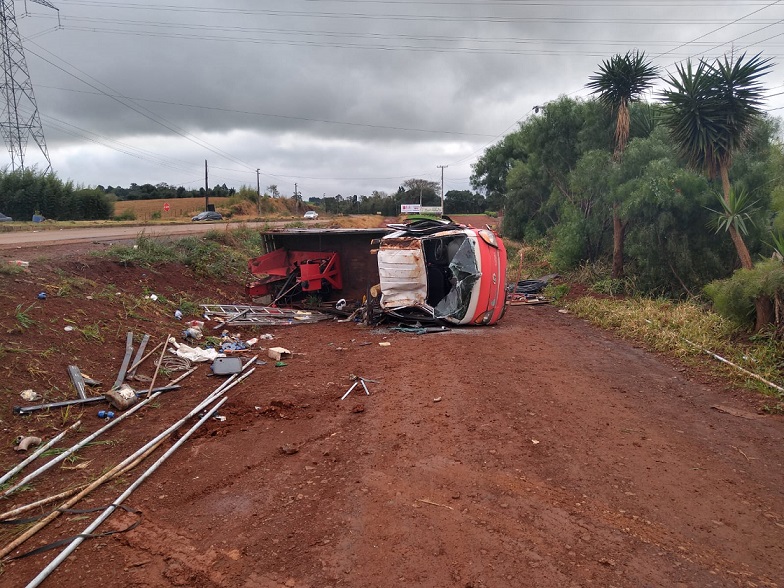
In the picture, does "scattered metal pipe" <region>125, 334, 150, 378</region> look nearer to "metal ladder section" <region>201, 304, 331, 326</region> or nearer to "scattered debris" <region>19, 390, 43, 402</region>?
"scattered debris" <region>19, 390, 43, 402</region>

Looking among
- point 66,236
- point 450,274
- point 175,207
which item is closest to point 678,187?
point 450,274

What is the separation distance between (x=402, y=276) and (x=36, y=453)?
250 inches

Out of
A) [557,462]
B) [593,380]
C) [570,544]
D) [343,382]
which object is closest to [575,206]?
[593,380]

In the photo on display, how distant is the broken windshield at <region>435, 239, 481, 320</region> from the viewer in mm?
9570

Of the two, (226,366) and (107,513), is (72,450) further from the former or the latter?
(226,366)

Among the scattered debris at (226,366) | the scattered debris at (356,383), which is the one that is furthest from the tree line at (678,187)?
the scattered debris at (226,366)

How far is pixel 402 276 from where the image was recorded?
32.2 ft

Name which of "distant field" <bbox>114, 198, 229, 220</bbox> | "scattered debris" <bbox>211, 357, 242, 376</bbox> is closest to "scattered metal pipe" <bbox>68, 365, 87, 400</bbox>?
"scattered debris" <bbox>211, 357, 242, 376</bbox>

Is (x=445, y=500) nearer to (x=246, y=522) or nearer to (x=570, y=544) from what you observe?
(x=570, y=544)

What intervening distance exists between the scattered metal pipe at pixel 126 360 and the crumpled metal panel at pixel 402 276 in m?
4.21

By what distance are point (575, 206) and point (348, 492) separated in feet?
53.1

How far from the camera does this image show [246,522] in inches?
141

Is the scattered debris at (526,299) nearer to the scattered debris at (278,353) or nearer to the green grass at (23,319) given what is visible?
the scattered debris at (278,353)

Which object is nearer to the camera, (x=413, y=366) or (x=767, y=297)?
(x=413, y=366)
